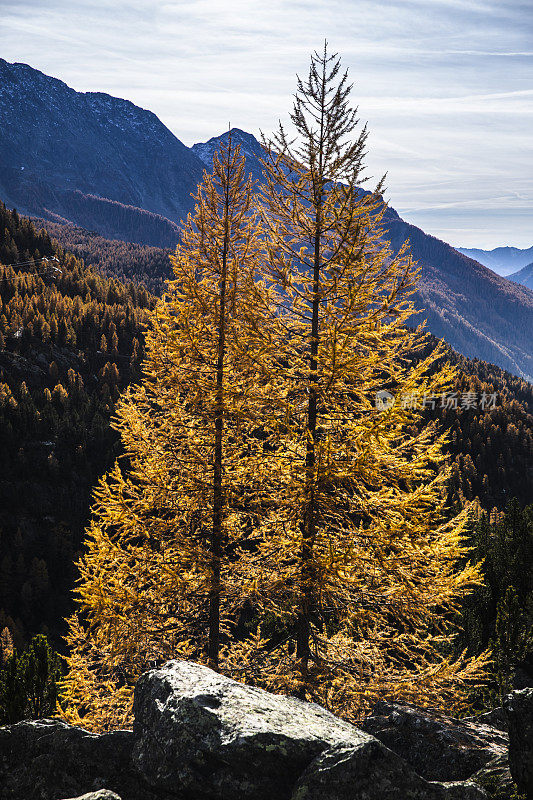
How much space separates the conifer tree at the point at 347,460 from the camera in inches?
356

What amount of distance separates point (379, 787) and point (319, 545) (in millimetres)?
4287

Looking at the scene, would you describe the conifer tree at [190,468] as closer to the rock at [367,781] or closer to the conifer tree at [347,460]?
the conifer tree at [347,460]

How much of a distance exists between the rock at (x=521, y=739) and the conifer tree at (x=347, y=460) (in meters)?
2.19

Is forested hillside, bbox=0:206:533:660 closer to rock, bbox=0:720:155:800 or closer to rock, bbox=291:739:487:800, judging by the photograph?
rock, bbox=0:720:155:800

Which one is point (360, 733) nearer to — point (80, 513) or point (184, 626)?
point (184, 626)

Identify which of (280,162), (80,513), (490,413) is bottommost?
(80,513)

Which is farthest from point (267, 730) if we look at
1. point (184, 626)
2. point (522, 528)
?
point (522, 528)

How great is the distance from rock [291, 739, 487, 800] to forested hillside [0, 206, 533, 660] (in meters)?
73.2

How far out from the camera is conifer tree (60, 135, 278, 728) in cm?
1024

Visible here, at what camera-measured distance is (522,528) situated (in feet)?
74.9

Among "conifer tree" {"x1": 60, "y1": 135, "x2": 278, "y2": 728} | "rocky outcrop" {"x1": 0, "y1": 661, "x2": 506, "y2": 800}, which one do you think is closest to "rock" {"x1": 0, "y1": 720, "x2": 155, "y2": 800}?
"rocky outcrop" {"x1": 0, "y1": 661, "x2": 506, "y2": 800}

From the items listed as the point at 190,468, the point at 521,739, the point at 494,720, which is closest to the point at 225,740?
the point at 521,739

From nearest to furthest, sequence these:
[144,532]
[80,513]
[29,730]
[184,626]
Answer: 1. [29,730]
2. [144,532]
3. [184,626]
4. [80,513]

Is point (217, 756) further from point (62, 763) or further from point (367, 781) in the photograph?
point (62, 763)
